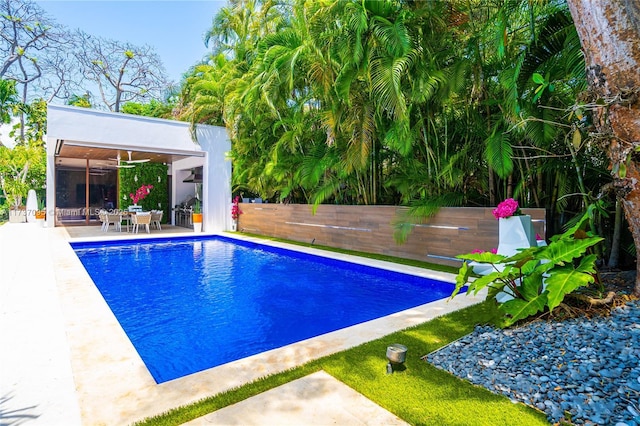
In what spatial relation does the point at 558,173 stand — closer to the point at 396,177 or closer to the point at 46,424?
the point at 396,177

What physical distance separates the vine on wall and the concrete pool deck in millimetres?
13788

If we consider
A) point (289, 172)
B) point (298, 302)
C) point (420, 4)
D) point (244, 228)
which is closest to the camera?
point (298, 302)

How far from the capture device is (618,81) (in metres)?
3.23

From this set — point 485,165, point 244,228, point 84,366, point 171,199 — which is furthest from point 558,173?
point 171,199

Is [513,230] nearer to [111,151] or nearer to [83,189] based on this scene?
[111,151]

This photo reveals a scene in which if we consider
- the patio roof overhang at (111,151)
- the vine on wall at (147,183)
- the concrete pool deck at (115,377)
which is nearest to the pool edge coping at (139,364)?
the concrete pool deck at (115,377)

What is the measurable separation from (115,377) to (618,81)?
497 cm

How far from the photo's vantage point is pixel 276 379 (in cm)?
275

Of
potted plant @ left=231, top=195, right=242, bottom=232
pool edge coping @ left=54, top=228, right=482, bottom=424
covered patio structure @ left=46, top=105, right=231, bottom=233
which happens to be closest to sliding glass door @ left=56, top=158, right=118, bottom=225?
covered patio structure @ left=46, top=105, right=231, bottom=233

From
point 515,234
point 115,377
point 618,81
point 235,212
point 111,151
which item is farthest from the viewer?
point 235,212

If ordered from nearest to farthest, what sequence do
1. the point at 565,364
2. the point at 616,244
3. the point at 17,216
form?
1. the point at 565,364
2. the point at 616,244
3. the point at 17,216

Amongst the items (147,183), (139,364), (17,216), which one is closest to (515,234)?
(139,364)

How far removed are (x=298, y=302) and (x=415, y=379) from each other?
3023mm

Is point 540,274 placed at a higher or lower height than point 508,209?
lower
